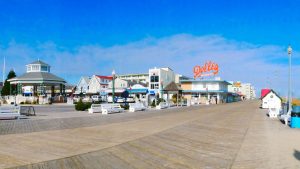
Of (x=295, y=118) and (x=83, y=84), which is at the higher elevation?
(x=83, y=84)

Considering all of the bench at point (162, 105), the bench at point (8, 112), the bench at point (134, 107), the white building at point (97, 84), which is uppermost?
the white building at point (97, 84)

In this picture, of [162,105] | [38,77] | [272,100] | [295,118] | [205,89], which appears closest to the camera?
[295,118]

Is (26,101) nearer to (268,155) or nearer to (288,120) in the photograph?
(288,120)

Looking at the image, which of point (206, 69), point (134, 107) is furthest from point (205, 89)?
point (134, 107)

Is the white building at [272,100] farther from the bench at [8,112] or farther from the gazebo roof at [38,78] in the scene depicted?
the gazebo roof at [38,78]

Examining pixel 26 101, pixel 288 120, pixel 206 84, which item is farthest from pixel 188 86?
pixel 288 120

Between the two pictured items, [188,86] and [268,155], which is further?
[188,86]

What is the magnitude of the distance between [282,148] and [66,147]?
6.75 meters

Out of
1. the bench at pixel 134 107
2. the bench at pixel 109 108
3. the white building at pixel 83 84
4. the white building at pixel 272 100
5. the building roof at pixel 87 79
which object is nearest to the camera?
the bench at pixel 109 108

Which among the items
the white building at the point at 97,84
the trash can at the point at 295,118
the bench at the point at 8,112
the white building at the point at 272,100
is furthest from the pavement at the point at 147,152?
the white building at the point at 97,84

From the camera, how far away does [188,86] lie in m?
82.6

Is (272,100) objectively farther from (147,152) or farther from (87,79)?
(87,79)

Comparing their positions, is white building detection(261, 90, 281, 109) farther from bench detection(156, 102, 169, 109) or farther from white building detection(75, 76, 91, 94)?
white building detection(75, 76, 91, 94)

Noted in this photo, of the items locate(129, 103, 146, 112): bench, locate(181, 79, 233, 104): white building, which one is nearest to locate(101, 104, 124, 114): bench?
locate(129, 103, 146, 112): bench
